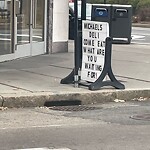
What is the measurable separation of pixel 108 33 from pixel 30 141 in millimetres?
3872

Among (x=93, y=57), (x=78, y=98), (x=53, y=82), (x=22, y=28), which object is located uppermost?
(x=22, y=28)

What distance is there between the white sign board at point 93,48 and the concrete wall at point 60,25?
18.5ft

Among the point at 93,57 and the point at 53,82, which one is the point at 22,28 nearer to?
the point at 53,82

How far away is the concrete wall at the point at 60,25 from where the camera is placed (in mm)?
15766

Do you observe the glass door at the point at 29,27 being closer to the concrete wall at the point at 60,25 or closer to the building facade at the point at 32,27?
the building facade at the point at 32,27

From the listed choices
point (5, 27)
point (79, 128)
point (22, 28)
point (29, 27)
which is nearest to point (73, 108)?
point (79, 128)

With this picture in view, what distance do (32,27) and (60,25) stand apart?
1.25m

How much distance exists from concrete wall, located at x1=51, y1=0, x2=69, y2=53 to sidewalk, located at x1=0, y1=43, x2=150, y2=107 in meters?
0.85

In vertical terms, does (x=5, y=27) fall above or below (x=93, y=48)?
above

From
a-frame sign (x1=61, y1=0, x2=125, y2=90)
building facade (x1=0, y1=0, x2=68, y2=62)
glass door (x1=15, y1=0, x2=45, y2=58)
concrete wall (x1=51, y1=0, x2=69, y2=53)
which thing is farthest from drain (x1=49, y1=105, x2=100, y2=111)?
concrete wall (x1=51, y1=0, x2=69, y2=53)

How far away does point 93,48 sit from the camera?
33.1ft

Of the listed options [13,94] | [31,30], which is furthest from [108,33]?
[31,30]

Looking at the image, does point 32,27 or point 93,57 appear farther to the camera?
point 32,27

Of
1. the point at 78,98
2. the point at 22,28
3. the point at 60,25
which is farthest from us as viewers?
the point at 60,25
